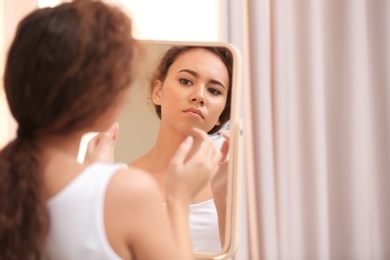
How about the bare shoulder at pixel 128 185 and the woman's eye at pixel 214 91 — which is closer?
the bare shoulder at pixel 128 185

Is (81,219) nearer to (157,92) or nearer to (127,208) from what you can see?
(127,208)

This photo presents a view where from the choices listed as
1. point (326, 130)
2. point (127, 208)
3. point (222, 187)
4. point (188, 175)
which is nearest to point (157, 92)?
point (222, 187)

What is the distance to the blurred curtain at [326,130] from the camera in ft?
5.19

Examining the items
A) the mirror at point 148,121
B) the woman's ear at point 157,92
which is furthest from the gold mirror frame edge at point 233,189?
the woman's ear at point 157,92

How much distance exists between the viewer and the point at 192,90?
1.00 m

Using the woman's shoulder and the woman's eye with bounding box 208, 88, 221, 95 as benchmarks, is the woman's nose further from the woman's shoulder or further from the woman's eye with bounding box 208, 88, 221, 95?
the woman's shoulder

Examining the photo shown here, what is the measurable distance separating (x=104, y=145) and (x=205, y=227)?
0.21m

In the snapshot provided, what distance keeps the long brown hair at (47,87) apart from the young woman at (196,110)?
332mm

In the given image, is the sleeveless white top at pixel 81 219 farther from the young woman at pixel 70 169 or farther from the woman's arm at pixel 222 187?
the woman's arm at pixel 222 187

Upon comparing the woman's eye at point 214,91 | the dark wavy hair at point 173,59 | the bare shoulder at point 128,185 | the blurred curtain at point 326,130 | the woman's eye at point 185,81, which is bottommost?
the blurred curtain at point 326,130

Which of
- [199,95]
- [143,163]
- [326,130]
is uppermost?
[199,95]

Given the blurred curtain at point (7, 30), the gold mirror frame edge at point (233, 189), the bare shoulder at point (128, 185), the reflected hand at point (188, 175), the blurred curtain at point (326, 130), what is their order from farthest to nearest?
the blurred curtain at point (326, 130) → the blurred curtain at point (7, 30) → the gold mirror frame edge at point (233, 189) → the reflected hand at point (188, 175) → the bare shoulder at point (128, 185)

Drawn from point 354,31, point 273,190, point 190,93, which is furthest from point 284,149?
point 190,93

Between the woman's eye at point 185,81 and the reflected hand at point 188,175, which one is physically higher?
the woman's eye at point 185,81
